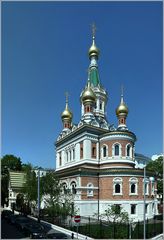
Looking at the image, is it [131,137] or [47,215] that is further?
[131,137]

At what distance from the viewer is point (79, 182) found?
32.6 meters

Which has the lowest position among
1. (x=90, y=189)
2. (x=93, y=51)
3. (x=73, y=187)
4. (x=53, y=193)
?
(x=53, y=193)

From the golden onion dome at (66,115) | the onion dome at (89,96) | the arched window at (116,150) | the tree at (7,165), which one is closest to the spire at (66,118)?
the golden onion dome at (66,115)

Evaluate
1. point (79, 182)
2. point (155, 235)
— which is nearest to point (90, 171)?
Result: point (79, 182)

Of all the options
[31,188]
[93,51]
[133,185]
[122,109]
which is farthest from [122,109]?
[31,188]

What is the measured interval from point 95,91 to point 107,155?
39.6 feet

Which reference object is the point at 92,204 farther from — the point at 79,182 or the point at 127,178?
the point at 127,178

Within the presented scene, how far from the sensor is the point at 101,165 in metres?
36.7

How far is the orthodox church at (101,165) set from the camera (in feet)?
108

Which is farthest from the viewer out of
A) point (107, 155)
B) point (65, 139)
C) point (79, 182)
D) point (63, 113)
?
point (63, 113)

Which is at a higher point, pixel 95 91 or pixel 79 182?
pixel 95 91

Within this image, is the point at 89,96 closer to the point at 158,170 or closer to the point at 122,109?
the point at 122,109

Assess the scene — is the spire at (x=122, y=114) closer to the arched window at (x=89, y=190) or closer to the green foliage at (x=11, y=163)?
the arched window at (x=89, y=190)

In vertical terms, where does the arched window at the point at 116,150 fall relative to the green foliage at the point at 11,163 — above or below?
above
